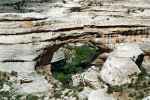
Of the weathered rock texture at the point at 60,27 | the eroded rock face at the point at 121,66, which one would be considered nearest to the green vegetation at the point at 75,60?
the weathered rock texture at the point at 60,27

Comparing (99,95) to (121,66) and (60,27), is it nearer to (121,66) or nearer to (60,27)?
(121,66)

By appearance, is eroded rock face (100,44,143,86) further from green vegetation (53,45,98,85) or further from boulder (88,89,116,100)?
green vegetation (53,45,98,85)

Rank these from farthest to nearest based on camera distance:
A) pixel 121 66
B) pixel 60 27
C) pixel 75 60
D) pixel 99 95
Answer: pixel 75 60 → pixel 60 27 → pixel 121 66 → pixel 99 95

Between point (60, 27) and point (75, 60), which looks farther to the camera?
point (75, 60)

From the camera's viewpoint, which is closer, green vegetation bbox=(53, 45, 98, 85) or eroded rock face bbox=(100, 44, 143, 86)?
eroded rock face bbox=(100, 44, 143, 86)

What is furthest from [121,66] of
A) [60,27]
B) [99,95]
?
[60,27]

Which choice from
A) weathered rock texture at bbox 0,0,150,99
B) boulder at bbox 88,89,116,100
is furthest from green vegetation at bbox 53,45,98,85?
boulder at bbox 88,89,116,100

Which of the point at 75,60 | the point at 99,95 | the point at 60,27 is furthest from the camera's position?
the point at 75,60

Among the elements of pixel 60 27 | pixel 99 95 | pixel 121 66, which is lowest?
pixel 99 95
